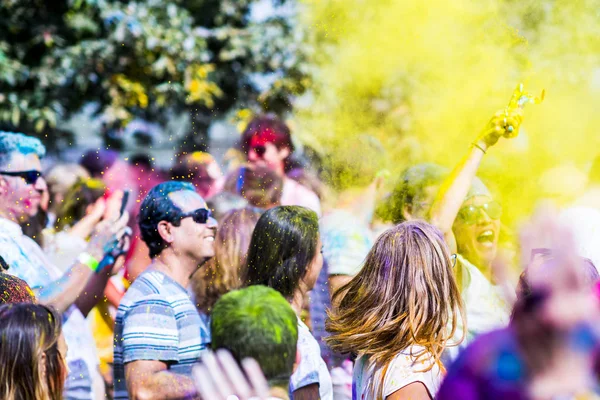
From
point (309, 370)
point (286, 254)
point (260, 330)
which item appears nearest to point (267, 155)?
point (286, 254)

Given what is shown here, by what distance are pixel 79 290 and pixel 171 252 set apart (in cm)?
75

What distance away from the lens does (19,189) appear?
12.0ft

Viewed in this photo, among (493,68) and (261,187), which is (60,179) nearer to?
(261,187)

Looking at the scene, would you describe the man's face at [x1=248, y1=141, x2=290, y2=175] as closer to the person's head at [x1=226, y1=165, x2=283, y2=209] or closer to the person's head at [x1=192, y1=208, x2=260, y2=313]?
the person's head at [x1=226, y1=165, x2=283, y2=209]

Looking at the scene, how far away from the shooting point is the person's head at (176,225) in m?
2.99

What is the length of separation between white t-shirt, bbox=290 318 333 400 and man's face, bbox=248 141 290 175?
2.49 meters

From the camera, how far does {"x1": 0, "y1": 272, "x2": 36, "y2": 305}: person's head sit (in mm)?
2371

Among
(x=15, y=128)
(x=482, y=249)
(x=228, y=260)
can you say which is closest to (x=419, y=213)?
(x=482, y=249)

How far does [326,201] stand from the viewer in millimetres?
5020

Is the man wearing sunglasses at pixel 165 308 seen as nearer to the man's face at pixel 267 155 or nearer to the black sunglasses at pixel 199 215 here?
the black sunglasses at pixel 199 215

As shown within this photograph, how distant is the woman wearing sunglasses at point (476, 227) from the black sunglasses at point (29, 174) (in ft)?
6.62

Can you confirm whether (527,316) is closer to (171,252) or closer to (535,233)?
(535,233)

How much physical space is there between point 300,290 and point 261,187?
1.61 metres

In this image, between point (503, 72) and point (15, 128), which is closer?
point (503, 72)
